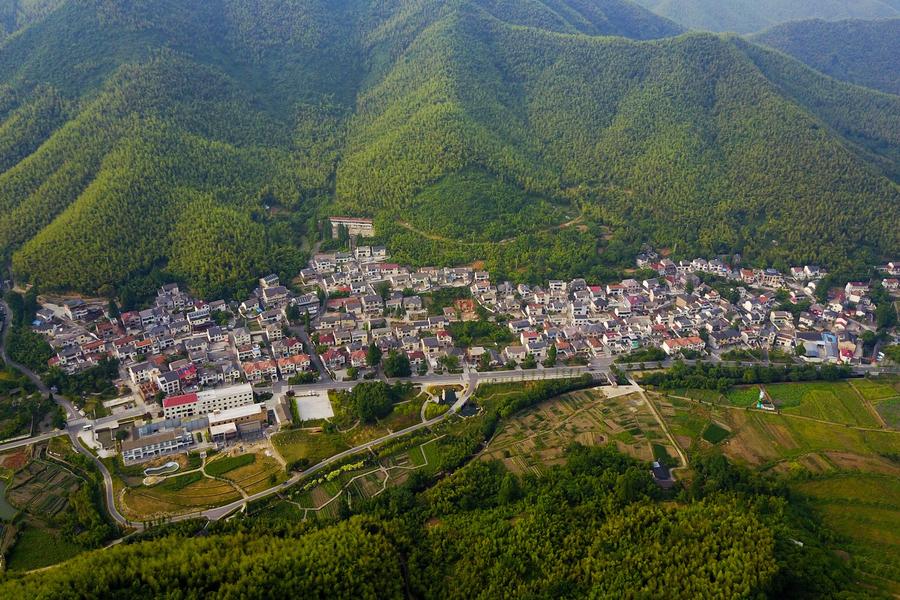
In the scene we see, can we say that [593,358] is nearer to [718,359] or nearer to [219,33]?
[718,359]

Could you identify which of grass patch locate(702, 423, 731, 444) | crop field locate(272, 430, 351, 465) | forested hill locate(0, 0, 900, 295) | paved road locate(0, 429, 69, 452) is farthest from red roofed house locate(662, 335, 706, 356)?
paved road locate(0, 429, 69, 452)

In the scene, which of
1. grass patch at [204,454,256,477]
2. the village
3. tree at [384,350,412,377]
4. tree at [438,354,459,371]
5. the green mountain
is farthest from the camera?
the green mountain

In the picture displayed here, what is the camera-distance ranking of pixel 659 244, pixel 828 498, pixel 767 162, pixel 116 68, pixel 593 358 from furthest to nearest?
pixel 116 68 → pixel 767 162 → pixel 659 244 → pixel 593 358 → pixel 828 498

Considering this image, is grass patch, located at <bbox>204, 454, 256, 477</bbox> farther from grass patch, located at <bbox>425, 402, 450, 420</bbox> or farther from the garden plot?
grass patch, located at <bbox>425, 402, 450, 420</bbox>

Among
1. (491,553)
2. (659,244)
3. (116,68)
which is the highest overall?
(116,68)

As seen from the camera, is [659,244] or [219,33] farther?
[219,33]

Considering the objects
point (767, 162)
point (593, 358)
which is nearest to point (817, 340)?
point (593, 358)
